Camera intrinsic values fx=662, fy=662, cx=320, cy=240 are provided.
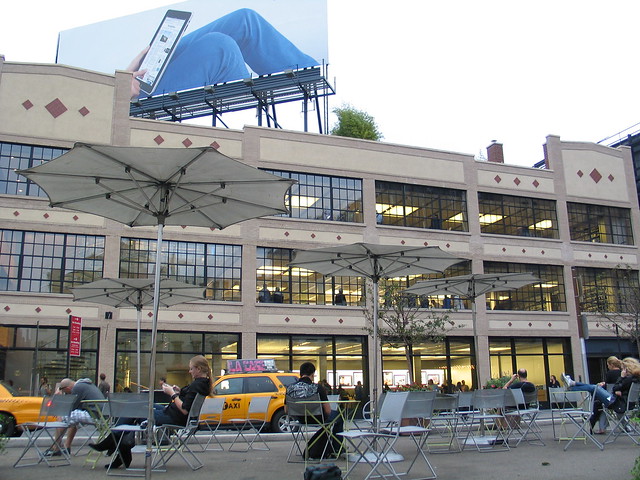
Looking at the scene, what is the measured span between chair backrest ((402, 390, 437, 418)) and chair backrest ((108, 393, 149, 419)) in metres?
3.41

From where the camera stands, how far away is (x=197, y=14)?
4106cm

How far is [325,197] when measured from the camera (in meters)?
28.5

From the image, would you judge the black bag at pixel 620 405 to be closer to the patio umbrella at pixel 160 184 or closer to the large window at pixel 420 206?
the patio umbrella at pixel 160 184

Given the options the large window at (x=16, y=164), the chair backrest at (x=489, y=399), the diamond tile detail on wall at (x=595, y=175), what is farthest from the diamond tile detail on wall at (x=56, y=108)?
the diamond tile detail on wall at (x=595, y=175)

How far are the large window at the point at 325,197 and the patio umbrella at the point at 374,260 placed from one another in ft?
50.4

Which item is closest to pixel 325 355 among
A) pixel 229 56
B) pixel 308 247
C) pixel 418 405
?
pixel 308 247

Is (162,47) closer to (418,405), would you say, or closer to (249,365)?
(249,365)

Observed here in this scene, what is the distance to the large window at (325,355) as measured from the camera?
26.5 m

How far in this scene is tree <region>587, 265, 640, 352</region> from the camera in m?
30.1

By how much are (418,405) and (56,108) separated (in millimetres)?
21571

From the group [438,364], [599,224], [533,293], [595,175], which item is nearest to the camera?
[438,364]

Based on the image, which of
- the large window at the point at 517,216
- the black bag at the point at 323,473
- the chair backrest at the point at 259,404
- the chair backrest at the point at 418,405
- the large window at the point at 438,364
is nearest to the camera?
the black bag at the point at 323,473

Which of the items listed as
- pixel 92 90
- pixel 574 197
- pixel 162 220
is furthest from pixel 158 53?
pixel 162 220

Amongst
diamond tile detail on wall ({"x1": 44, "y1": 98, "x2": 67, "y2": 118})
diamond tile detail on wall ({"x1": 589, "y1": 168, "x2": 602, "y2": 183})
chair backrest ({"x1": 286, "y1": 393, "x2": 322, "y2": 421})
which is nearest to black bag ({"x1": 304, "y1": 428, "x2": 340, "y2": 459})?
chair backrest ({"x1": 286, "y1": 393, "x2": 322, "y2": 421})
